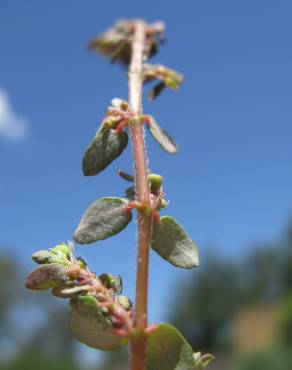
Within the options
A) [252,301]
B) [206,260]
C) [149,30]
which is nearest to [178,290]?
[206,260]

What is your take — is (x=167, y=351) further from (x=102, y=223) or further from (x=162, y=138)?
(x=162, y=138)

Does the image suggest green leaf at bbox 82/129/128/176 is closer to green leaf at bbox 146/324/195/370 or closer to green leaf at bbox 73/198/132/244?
green leaf at bbox 73/198/132/244

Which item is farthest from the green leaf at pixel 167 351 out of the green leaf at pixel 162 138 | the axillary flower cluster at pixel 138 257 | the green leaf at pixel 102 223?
the green leaf at pixel 162 138

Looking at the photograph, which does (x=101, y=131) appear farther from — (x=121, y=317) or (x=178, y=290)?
(x=178, y=290)

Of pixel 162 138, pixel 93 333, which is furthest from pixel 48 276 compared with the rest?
pixel 162 138

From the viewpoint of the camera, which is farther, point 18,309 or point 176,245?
point 18,309

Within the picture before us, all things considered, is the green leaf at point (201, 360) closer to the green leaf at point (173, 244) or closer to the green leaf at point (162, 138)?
the green leaf at point (173, 244)
